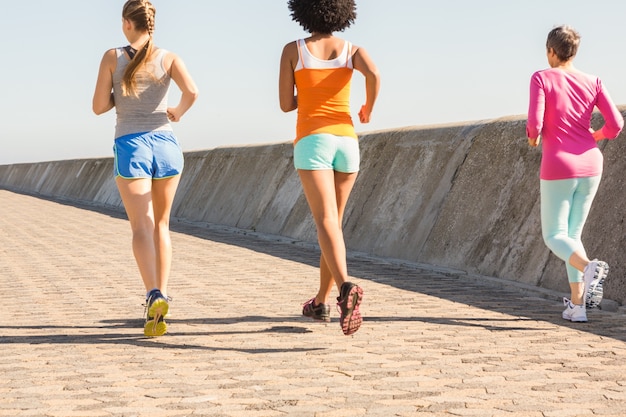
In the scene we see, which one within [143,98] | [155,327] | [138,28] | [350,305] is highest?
[138,28]

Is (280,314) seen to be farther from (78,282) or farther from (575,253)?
(78,282)

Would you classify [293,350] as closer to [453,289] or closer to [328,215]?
[328,215]

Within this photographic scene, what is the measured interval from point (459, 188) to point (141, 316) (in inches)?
161

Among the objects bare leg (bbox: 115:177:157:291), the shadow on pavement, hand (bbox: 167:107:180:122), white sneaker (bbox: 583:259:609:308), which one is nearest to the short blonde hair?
white sneaker (bbox: 583:259:609:308)

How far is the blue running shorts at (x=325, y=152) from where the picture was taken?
5.94 meters

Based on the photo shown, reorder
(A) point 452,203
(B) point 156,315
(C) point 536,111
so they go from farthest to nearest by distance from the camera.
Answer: (A) point 452,203
(C) point 536,111
(B) point 156,315

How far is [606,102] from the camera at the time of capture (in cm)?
664

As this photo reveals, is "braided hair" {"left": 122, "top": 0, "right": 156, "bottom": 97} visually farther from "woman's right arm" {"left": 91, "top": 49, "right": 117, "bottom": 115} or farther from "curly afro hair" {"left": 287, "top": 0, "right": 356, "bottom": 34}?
"curly afro hair" {"left": 287, "top": 0, "right": 356, "bottom": 34}

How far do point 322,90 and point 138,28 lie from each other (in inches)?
47.5

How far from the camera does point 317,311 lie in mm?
6582

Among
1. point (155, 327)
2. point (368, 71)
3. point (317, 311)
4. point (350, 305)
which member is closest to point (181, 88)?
point (368, 71)

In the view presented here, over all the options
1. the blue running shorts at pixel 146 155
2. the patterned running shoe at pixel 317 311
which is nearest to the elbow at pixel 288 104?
the blue running shorts at pixel 146 155

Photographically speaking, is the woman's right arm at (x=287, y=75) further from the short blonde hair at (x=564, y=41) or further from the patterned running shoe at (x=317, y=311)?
the short blonde hair at (x=564, y=41)

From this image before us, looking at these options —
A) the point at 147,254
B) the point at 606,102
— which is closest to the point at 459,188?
the point at 606,102
